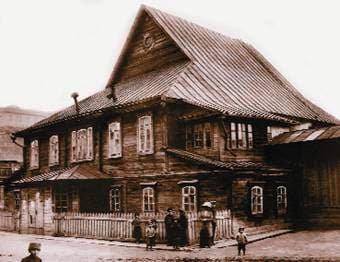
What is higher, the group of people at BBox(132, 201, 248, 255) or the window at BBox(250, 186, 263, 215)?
the window at BBox(250, 186, 263, 215)

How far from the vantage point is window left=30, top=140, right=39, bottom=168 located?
3097 cm

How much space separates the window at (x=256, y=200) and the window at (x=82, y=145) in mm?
9227

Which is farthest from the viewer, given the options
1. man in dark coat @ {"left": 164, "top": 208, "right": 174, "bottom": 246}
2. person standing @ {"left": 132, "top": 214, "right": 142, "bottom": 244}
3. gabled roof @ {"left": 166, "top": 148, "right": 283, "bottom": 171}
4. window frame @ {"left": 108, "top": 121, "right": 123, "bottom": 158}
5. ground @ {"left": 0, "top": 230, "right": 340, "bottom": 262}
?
window frame @ {"left": 108, "top": 121, "right": 123, "bottom": 158}

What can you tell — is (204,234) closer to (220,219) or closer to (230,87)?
(220,219)

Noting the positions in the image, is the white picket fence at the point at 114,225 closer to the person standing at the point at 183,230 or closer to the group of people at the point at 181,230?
the person standing at the point at 183,230

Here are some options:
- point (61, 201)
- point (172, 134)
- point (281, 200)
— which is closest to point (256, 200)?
point (281, 200)

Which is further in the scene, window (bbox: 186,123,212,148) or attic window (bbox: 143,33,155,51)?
attic window (bbox: 143,33,155,51)

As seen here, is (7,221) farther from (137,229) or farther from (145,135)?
(137,229)

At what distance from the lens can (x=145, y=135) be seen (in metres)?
23.0

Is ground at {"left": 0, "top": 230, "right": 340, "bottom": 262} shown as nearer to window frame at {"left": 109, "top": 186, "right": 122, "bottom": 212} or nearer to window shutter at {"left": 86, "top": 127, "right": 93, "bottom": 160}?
window frame at {"left": 109, "top": 186, "right": 122, "bottom": 212}

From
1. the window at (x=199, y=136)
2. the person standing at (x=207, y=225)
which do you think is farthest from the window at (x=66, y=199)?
the person standing at (x=207, y=225)

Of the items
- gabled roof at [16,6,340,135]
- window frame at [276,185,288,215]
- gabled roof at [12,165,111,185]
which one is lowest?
window frame at [276,185,288,215]

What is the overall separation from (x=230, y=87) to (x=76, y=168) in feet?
28.0

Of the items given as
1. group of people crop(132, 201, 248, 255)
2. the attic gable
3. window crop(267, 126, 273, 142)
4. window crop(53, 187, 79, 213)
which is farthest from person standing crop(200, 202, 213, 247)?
the attic gable
